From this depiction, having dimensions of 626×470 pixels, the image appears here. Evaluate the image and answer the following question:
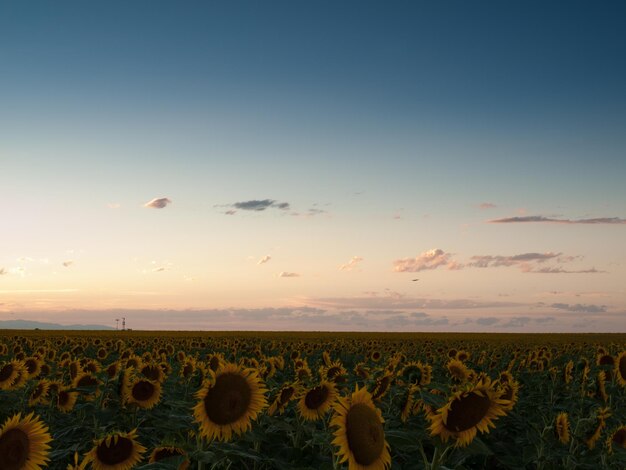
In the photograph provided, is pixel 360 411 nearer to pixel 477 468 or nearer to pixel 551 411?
pixel 477 468

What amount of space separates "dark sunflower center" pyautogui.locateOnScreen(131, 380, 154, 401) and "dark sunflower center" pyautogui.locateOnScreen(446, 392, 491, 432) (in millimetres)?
5980

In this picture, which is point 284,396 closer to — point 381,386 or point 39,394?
point 381,386

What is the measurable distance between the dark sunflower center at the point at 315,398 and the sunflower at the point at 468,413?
2.81 m

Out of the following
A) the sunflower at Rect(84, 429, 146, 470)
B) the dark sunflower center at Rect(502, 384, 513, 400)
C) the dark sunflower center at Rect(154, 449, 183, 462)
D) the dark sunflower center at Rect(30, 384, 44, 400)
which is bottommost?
the sunflower at Rect(84, 429, 146, 470)

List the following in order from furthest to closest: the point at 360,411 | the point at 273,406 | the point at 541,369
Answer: the point at 541,369
the point at 273,406
the point at 360,411

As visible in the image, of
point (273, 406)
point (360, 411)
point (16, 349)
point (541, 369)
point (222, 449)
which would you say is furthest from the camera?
point (16, 349)

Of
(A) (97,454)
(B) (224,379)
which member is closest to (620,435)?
(B) (224,379)

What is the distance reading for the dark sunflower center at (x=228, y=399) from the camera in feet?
20.1

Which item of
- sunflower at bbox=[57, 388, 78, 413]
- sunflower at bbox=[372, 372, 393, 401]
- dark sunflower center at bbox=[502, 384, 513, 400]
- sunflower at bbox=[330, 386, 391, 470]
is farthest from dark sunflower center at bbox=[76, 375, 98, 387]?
sunflower at bbox=[330, 386, 391, 470]

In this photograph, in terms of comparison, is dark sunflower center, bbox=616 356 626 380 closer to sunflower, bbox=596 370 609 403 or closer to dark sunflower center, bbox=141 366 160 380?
sunflower, bbox=596 370 609 403

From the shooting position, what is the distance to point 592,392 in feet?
39.5

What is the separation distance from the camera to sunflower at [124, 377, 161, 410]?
9.41m

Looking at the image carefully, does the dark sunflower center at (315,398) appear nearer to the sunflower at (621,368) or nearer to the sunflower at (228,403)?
the sunflower at (228,403)

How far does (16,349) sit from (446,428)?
24.7 m
